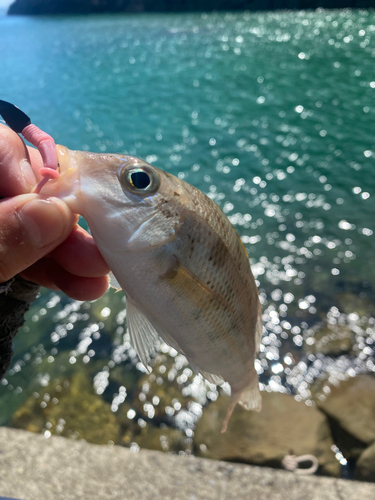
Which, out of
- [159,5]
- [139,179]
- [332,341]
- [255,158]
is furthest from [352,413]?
[159,5]

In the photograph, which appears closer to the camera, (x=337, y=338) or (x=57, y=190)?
(x=57, y=190)

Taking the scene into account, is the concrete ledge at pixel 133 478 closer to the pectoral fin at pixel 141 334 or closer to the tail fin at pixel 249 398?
the tail fin at pixel 249 398

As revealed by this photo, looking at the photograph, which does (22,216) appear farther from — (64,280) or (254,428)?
(254,428)

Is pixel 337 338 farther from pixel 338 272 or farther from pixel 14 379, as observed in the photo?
pixel 14 379

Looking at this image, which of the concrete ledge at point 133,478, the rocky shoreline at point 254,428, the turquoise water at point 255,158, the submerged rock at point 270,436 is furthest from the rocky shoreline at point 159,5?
the concrete ledge at point 133,478

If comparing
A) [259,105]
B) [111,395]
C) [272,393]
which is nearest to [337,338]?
[272,393]
